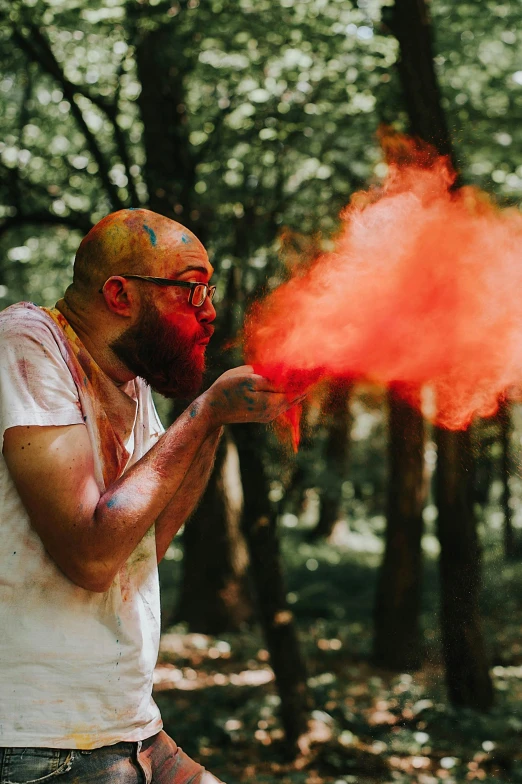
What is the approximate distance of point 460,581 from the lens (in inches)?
259

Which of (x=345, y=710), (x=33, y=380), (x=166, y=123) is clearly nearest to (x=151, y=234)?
(x=33, y=380)

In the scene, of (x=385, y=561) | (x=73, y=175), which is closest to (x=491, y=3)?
(x=73, y=175)

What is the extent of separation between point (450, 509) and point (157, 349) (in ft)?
16.1

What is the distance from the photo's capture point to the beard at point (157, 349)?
2471mm

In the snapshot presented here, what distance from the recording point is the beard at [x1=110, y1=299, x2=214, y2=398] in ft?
8.11

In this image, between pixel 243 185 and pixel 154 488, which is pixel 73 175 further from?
pixel 154 488

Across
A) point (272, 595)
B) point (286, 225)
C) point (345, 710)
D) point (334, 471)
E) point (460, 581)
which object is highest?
point (286, 225)

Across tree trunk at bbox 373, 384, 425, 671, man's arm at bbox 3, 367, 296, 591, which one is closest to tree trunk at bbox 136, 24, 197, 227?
tree trunk at bbox 373, 384, 425, 671

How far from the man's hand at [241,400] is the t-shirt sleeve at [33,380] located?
0.40 m

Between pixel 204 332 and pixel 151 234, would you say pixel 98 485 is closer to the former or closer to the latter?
pixel 204 332

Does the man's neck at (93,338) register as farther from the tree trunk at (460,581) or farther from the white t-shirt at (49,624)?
the tree trunk at (460,581)

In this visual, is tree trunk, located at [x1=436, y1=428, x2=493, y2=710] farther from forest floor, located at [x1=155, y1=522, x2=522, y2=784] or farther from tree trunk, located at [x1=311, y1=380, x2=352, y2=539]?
tree trunk, located at [x1=311, y1=380, x2=352, y2=539]

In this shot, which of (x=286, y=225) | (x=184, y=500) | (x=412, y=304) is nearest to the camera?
(x=184, y=500)

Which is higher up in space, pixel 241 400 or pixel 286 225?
pixel 241 400
